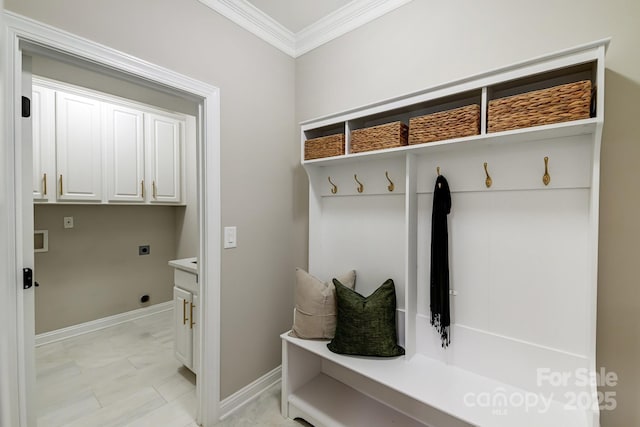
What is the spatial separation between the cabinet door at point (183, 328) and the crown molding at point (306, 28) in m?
1.94

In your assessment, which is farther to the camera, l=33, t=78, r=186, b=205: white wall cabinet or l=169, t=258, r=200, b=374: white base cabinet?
l=33, t=78, r=186, b=205: white wall cabinet

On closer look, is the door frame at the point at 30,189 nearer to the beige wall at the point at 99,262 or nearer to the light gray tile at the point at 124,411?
the light gray tile at the point at 124,411

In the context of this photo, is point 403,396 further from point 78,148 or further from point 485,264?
point 78,148

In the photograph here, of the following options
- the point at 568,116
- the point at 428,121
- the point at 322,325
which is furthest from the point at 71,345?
the point at 568,116

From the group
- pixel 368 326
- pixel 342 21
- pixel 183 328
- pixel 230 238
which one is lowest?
pixel 183 328

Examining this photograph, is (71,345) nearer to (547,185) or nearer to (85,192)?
(85,192)

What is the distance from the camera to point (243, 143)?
6.31 feet

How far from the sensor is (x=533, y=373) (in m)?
1.31

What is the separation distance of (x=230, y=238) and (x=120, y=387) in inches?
58.7

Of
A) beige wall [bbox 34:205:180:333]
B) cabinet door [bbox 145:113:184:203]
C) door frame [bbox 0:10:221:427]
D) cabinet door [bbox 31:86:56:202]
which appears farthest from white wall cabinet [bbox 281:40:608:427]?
beige wall [bbox 34:205:180:333]

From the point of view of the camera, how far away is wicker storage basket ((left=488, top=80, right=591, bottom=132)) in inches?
42.5

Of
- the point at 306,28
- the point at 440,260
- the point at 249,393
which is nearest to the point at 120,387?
the point at 249,393

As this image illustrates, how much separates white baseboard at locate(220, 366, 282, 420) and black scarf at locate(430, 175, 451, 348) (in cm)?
128

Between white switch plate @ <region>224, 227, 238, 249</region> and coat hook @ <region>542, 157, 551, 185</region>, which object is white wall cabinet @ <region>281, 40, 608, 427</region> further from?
white switch plate @ <region>224, 227, 238, 249</region>
